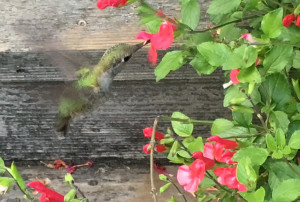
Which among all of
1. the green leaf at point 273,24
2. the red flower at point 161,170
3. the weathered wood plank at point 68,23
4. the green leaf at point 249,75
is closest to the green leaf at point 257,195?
the green leaf at point 249,75

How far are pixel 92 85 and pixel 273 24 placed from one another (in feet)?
1.78

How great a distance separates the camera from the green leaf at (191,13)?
1.24 m

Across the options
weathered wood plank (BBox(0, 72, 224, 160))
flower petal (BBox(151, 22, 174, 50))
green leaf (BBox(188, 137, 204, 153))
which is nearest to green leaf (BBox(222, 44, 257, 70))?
flower petal (BBox(151, 22, 174, 50))

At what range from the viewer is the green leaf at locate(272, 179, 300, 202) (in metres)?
0.97

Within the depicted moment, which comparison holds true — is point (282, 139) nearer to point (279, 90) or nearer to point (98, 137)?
point (279, 90)

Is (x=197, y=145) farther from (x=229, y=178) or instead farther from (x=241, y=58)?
(x=241, y=58)

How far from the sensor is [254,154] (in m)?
1.07

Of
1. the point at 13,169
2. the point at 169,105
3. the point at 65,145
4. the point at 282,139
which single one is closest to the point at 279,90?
the point at 282,139

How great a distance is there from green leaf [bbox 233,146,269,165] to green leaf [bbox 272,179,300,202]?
0.29ft

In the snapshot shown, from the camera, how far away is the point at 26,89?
5.88 ft

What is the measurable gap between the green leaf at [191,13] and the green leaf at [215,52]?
6.3 inches

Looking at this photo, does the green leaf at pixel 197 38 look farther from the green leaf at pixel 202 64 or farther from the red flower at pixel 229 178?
the red flower at pixel 229 178

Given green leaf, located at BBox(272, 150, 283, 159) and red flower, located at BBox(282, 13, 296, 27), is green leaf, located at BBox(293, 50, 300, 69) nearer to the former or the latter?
red flower, located at BBox(282, 13, 296, 27)

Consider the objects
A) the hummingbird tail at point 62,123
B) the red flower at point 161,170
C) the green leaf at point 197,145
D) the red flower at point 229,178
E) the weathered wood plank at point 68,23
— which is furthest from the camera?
the red flower at point 161,170
